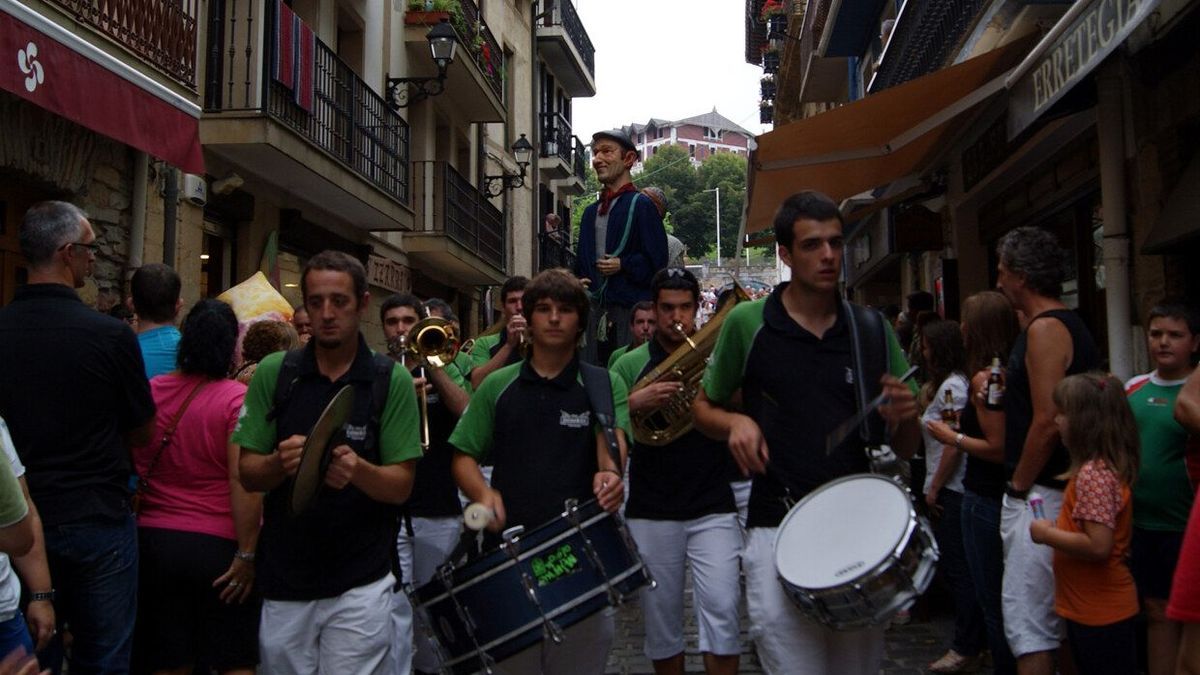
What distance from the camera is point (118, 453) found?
470 cm

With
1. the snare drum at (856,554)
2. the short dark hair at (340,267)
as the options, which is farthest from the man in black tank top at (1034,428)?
the short dark hair at (340,267)

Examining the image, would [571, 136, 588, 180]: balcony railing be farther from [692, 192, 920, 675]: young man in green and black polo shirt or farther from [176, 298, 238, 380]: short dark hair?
[692, 192, 920, 675]: young man in green and black polo shirt

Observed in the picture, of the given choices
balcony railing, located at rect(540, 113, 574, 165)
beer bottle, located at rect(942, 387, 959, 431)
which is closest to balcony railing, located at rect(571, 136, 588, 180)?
balcony railing, located at rect(540, 113, 574, 165)

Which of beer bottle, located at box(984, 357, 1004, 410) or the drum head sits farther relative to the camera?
beer bottle, located at box(984, 357, 1004, 410)

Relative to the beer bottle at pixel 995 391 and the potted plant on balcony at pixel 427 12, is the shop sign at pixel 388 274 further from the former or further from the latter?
the beer bottle at pixel 995 391

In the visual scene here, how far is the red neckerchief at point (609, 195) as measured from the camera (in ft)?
23.4

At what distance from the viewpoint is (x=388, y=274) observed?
66.5ft

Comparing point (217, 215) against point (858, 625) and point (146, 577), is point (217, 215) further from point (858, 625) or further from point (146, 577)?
point (858, 625)

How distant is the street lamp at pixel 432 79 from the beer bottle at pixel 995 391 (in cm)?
1355

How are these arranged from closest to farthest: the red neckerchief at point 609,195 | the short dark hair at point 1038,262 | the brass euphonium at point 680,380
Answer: the short dark hair at point 1038,262 < the brass euphonium at point 680,380 < the red neckerchief at point 609,195

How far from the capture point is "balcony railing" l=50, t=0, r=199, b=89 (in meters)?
10.1

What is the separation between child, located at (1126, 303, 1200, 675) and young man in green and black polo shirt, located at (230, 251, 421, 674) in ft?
10.4

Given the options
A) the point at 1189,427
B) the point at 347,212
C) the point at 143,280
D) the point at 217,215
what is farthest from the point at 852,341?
the point at 347,212

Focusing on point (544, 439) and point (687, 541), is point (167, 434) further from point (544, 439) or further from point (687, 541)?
point (687, 541)
